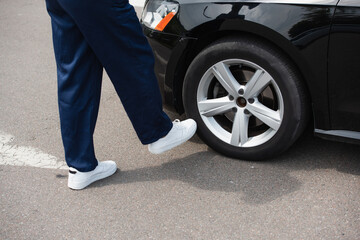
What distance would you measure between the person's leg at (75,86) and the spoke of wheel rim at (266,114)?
0.96 m

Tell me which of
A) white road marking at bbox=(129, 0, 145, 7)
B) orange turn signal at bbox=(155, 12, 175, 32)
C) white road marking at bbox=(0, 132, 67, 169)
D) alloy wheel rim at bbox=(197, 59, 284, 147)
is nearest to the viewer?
alloy wheel rim at bbox=(197, 59, 284, 147)

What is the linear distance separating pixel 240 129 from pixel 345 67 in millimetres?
755

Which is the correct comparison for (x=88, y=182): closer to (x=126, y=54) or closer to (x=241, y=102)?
(x=126, y=54)

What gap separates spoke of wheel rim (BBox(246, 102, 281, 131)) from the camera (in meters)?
2.73

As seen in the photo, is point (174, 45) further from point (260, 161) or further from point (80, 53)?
point (260, 161)

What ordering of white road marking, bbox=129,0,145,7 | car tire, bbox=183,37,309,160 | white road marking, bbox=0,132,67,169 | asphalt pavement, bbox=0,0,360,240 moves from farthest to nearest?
1. white road marking, bbox=129,0,145,7
2. white road marking, bbox=0,132,67,169
3. car tire, bbox=183,37,309,160
4. asphalt pavement, bbox=0,0,360,240

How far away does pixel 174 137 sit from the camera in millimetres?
2904

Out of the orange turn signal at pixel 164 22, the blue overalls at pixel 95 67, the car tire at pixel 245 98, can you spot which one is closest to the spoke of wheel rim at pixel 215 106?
the car tire at pixel 245 98

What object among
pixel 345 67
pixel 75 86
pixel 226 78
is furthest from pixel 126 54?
pixel 345 67

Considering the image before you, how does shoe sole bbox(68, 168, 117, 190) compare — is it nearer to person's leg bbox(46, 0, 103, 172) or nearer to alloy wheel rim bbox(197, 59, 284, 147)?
person's leg bbox(46, 0, 103, 172)

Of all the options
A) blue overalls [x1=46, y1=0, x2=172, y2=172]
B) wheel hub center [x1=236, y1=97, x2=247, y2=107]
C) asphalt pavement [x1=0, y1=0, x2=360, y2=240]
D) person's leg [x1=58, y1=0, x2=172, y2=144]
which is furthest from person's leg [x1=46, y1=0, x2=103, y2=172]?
wheel hub center [x1=236, y1=97, x2=247, y2=107]

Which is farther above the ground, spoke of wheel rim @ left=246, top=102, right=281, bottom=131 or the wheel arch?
the wheel arch

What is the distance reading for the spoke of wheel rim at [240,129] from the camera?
2.84 metres

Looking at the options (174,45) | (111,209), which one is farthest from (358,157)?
(111,209)
